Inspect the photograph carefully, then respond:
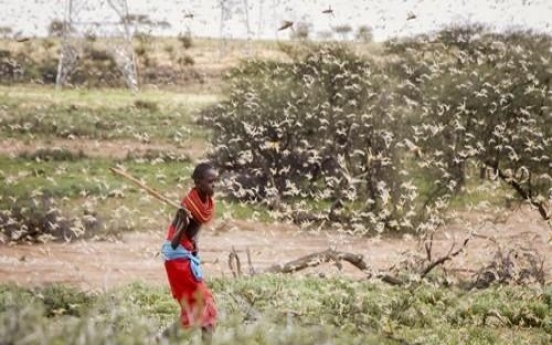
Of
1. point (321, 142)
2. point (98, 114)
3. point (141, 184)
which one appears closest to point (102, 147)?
point (98, 114)

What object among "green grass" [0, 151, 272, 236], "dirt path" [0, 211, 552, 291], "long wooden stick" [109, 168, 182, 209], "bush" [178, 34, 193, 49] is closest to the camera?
"long wooden stick" [109, 168, 182, 209]

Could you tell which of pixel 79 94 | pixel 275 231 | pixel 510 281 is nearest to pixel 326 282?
pixel 510 281

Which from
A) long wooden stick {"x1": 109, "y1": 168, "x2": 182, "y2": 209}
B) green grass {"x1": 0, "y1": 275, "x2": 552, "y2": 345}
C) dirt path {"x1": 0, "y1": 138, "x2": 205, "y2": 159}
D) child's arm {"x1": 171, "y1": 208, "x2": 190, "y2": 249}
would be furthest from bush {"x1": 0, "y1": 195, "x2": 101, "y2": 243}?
long wooden stick {"x1": 109, "y1": 168, "x2": 182, "y2": 209}

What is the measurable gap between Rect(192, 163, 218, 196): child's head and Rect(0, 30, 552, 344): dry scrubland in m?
1.19

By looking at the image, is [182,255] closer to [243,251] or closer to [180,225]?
[180,225]

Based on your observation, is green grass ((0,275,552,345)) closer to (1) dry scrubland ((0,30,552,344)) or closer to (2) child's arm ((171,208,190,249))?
(1) dry scrubland ((0,30,552,344))

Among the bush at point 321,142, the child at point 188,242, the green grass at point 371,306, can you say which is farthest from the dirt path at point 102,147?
the child at point 188,242

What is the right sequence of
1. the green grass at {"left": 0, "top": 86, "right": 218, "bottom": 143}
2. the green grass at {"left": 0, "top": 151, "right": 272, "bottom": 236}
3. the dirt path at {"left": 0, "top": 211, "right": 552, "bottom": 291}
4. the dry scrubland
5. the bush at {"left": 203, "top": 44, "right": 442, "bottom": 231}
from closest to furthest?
1. the dry scrubland
2. the dirt path at {"left": 0, "top": 211, "right": 552, "bottom": 291}
3. the green grass at {"left": 0, "top": 151, "right": 272, "bottom": 236}
4. the bush at {"left": 203, "top": 44, "right": 442, "bottom": 231}
5. the green grass at {"left": 0, "top": 86, "right": 218, "bottom": 143}

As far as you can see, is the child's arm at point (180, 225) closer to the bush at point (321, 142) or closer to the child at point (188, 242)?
the child at point (188, 242)

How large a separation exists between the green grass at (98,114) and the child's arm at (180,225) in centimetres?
2120

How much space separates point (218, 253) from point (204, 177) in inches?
465

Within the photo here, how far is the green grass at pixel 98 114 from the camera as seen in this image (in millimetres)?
31234

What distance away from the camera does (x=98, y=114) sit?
116 feet

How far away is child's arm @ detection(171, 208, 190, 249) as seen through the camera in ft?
24.2
